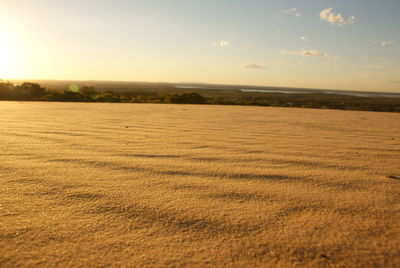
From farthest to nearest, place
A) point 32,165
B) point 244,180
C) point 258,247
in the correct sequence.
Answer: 1. point 32,165
2. point 244,180
3. point 258,247

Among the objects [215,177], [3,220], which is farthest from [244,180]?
[3,220]

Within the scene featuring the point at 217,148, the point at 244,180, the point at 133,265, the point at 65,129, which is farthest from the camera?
the point at 65,129

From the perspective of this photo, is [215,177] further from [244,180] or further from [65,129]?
[65,129]

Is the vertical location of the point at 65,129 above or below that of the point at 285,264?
above

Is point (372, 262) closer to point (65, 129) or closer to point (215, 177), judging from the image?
point (215, 177)

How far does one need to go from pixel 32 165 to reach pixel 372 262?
1.79m


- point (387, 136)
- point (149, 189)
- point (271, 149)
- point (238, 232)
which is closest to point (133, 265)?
point (238, 232)

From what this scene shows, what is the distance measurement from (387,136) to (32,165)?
3.75 meters

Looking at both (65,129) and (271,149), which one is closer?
(271,149)

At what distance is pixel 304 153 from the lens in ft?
6.87

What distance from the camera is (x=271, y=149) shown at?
222cm

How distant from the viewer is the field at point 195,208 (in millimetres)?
773

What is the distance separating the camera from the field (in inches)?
30.4

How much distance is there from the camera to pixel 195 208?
3.50 ft
